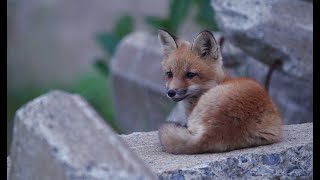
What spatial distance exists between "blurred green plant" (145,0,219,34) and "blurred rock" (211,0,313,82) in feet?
6.41

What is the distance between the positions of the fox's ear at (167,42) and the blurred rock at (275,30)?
1293 mm

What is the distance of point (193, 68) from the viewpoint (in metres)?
5.96

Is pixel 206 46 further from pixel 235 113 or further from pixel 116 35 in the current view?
pixel 116 35

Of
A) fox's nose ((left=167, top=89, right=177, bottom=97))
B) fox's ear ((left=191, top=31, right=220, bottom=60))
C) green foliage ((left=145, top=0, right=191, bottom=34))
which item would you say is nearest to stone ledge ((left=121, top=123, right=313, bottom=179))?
fox's nose ((left=167, top=89, right=177, bottom=97))

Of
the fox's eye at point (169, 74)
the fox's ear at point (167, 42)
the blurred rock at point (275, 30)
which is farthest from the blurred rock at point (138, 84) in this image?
the fox's eye at point (169, 74)

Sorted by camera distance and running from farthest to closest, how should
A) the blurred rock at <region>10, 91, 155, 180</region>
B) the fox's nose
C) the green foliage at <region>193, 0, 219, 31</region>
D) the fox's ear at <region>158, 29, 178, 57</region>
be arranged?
the green foliage at <region>193, 0, 219, 31</region>
the fox's ear at <region>158, 29, 178, 57</region>
the fox's nose
the blurred rock at <region>10, 91, 155, 180</region>

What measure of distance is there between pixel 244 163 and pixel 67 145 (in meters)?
1.60

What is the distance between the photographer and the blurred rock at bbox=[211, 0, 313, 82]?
734 centimetres

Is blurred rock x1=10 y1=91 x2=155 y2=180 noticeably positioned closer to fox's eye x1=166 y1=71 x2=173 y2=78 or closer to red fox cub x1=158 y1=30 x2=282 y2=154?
red fox cub x1=158 y1=30 x2=282 y2=154

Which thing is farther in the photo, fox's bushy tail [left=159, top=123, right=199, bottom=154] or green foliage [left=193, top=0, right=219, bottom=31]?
green foliage [left=193, top=0, right=219, bottom=31]

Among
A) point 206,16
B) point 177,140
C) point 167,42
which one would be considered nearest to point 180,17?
point 206,16

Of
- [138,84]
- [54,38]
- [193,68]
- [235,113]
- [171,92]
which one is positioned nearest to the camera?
[235,113]

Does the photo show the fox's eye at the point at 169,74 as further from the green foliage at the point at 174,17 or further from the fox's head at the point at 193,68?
the green foliage at the point at 174,17

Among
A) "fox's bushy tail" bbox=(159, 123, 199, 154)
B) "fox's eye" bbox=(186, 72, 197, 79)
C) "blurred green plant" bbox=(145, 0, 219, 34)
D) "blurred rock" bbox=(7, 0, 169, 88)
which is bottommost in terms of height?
"blurred rock" bbox=(7, 0, 169, 88)
